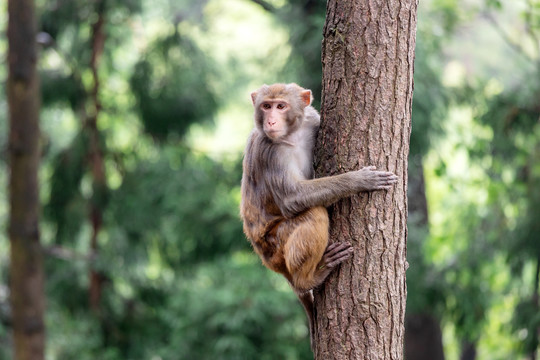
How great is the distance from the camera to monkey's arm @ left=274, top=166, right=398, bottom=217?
3.81m

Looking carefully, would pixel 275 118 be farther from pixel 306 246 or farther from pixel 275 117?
pixel 306 246

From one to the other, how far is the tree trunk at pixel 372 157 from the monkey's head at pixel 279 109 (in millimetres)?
845

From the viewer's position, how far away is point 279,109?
15.7 ft

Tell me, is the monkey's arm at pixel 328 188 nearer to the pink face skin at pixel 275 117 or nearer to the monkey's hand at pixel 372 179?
the monkey's hand at pixel 372 179

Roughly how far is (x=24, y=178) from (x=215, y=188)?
298cm

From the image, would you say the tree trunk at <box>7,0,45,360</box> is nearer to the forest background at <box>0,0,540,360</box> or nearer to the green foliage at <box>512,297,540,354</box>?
the forest background at <box>0,0,540,360</box>

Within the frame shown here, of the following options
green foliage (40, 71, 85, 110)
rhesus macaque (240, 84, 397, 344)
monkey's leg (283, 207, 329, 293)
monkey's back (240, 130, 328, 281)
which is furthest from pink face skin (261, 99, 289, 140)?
green foliage (40, 71, 85, 110)

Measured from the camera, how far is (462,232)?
10.2 meters

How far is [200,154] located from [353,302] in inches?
323

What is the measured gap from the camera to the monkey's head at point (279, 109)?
4699mm

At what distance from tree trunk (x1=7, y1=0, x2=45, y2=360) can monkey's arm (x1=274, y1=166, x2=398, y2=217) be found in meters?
5.90

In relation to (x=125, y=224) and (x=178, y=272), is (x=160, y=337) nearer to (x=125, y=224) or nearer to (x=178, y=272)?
(x=178, y=272)

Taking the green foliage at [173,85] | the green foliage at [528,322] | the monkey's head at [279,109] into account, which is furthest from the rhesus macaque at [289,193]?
the green foliage at [173,85]

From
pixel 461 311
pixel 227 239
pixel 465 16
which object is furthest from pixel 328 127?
pixel 465 16
